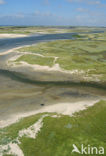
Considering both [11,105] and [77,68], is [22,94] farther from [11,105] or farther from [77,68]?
[77,68]

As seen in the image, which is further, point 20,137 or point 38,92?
point 38,92

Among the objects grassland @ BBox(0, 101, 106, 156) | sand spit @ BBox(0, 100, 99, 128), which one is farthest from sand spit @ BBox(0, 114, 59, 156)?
sand spit @ BBox(0, 100, 99, 128)

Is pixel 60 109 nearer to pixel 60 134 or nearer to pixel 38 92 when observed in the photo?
pixel 60 134

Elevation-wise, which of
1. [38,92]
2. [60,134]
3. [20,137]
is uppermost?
[38,92]

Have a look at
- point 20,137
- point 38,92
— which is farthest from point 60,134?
point 38,92

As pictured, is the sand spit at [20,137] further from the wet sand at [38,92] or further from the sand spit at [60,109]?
the wet sand at [38,92]

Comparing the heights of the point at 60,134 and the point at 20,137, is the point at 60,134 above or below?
below

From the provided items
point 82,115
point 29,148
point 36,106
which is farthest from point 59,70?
point 29,148

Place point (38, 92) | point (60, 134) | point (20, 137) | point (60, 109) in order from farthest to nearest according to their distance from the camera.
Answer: point (38, 92) → point (60, 109) → point (60, 134) → point (20, 137)
